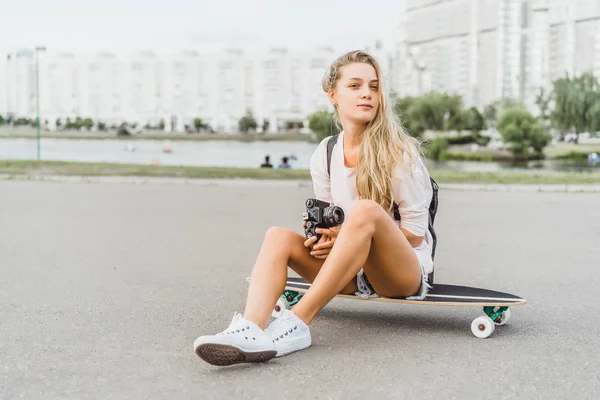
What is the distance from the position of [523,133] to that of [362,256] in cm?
4600

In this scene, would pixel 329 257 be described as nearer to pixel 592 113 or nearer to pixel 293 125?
pixel 592 113

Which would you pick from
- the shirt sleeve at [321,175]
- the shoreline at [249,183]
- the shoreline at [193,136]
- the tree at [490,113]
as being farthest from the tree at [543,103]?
the shirt sleeve at [321,175]

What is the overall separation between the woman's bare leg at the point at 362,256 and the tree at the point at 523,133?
4154 cm

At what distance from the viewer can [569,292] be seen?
5184 mm

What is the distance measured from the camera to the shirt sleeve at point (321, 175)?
3738 mm

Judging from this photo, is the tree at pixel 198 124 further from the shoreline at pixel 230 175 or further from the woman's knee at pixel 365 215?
the woman's knee at pixel 365 215

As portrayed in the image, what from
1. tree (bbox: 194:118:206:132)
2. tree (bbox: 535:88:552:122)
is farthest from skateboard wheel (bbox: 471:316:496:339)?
tree (bbox: 194:118:206:132)

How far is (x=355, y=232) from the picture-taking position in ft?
10.8

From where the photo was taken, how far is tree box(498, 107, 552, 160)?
146 feet

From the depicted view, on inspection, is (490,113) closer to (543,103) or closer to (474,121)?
(474,121)

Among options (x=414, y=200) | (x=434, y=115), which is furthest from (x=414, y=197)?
(x=434, y=115)

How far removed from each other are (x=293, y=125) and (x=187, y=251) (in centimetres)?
4158

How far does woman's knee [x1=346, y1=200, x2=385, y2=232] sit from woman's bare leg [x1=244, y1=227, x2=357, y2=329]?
30 centimetres

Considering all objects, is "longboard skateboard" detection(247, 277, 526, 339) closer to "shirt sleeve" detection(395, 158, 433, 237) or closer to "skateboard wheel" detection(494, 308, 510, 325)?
"skateboard wheel" detection(494, 308, 510, 325)
